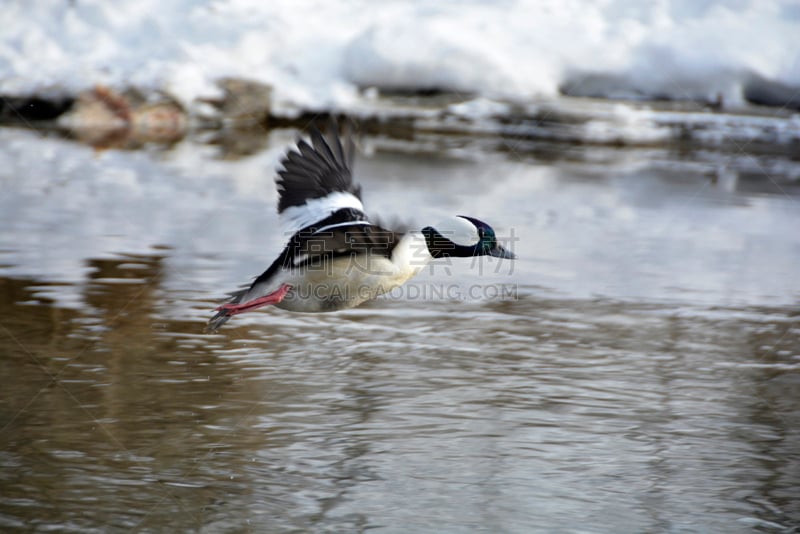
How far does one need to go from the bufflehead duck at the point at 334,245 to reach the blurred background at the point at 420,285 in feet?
0.88

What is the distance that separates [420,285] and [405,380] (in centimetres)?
149

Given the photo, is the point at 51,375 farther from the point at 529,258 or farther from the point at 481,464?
the point at 529,258

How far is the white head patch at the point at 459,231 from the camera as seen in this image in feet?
12.7

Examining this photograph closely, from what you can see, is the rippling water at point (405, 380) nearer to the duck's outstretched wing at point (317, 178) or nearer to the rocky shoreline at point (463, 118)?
the duck's outstretched wing at point (317, 178)

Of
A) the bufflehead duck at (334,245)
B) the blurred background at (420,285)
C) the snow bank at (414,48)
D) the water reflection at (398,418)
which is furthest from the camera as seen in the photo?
the snow bank at (414,48)

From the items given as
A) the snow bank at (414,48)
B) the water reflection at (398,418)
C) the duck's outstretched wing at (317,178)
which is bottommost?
the water reflection at (398,418)

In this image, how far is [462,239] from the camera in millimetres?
3883

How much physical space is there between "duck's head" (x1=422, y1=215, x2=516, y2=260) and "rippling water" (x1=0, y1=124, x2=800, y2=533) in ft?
1.56

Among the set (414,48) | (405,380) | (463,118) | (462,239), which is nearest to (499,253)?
(462,239)

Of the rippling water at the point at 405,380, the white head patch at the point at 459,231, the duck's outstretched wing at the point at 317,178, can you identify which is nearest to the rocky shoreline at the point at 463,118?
the rippling water at the point at 405,380

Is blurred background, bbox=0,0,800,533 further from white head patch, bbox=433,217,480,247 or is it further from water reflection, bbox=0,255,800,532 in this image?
white head patch, bbox=433,217,480,247

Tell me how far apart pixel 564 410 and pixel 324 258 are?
100 cm

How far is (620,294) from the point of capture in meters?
5.16

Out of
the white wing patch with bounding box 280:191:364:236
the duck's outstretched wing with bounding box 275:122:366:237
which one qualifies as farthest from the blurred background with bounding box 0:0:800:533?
the white wing patch with bounding box 280:191:364:236
